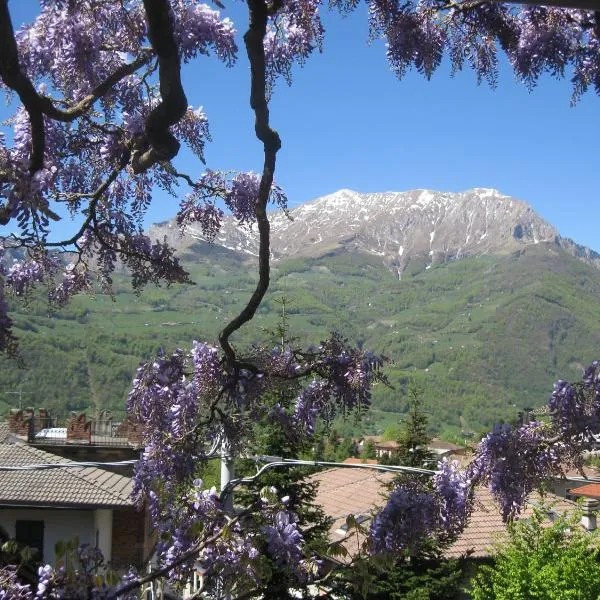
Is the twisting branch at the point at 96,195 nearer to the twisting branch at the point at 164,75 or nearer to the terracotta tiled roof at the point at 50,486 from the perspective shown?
the twisting branch at the point at 164,75

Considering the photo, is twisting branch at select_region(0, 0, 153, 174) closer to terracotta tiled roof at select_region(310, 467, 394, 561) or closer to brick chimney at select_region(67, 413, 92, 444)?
terracotta tiled roof at select_region(310, 467, 394, 561)

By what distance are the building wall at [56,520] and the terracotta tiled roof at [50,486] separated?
434 millimetres

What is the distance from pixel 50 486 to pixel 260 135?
770 inches

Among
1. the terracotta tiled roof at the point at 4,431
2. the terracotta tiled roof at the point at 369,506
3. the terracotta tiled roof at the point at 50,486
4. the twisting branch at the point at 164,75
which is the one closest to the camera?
the twisting branch at the point at 164,75

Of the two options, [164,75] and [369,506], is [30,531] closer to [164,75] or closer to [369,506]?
[369,506]

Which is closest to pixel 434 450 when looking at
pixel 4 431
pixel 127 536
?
pixel 127 536

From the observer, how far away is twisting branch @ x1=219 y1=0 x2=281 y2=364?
106 inches

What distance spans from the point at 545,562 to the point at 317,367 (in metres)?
11.7

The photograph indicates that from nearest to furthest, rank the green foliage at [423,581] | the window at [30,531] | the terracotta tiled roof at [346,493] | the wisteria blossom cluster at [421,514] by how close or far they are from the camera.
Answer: the wisteria blossom cluster at [421,514] → the green foliage at [423,581] → the window at [30,531] → the terracotta tiled roof at [346,493]

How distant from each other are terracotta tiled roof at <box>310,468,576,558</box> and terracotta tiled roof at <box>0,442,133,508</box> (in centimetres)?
513

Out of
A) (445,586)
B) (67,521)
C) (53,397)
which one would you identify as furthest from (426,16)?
(53,397)

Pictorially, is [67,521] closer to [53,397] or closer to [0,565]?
[0,565]

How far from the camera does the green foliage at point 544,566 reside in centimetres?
1221

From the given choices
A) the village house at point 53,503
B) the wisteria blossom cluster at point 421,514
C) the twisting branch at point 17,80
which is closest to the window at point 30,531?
the village house at point 53,503
